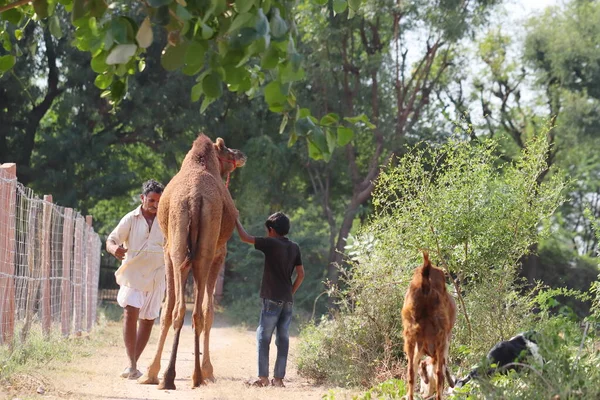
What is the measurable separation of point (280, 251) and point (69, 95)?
20.3 m

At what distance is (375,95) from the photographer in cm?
2850

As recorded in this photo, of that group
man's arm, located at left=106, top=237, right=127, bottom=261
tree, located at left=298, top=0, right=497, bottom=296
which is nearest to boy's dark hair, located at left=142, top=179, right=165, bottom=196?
man's arm, located at left=106, top=237, right=127, bottom=261

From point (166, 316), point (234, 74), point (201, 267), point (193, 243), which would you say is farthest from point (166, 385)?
point (234, 74)

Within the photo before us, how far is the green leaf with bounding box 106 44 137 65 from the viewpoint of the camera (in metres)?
3.61

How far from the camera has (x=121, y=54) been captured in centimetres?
363

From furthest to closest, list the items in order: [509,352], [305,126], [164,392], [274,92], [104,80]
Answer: [164,392]
[509,352]
[104,80]
[305,126]
[274,92]

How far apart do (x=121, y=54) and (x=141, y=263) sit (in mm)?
6537

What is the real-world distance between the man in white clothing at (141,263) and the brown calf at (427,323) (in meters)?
4.09

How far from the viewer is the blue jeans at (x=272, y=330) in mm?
9453

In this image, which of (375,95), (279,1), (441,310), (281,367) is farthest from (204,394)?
(375,95)

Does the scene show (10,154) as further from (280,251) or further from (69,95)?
(280,251)

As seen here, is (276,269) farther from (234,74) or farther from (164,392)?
(234,74)

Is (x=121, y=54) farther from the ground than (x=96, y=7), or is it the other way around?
(x=96, y=7)

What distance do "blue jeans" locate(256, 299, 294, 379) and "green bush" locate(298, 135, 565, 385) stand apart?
49 cm
